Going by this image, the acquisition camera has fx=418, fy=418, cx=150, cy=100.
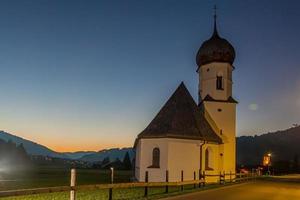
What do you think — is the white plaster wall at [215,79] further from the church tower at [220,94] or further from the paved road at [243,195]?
the paved road at [243,195]

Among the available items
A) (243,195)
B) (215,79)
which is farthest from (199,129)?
(243,195)

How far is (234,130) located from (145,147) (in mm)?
11757

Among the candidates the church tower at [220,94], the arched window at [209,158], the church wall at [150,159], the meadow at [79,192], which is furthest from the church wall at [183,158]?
the church tower at [220,94]

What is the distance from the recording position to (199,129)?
1324 inches

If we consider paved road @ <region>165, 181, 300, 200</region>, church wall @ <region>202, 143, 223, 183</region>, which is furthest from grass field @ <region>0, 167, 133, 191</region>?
paved road @ <region>165, 181, 300, 200</region>

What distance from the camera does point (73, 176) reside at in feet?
41.3

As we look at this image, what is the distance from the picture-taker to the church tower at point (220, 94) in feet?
133

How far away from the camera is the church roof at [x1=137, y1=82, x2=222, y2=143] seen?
3244 centimetres

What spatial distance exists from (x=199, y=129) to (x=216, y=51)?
421 inches

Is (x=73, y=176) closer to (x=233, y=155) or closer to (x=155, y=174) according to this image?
(x=155, y=174)

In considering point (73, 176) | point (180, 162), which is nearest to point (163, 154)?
point (180, 162)

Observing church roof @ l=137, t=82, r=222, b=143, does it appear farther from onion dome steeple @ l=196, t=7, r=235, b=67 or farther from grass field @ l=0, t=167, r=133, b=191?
onion dome steeple @ l=196, t=7, r=235, b=67

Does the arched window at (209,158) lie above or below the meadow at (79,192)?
above

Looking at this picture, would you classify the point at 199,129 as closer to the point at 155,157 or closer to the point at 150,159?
the point at 155,157
